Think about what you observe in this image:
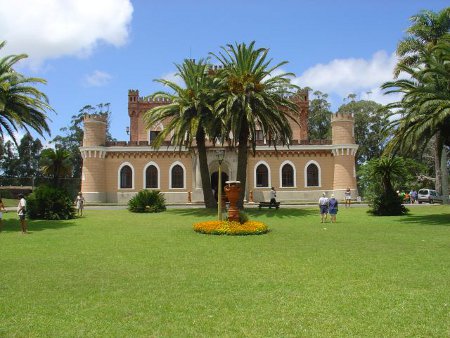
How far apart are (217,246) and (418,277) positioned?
6.36m

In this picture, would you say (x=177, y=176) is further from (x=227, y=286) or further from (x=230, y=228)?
(x=227, y=286)

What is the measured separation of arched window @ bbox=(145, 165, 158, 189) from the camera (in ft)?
139

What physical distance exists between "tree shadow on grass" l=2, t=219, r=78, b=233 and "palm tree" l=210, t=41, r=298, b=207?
31.2 ft

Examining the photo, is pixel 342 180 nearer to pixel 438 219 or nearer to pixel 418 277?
pixel 438 219

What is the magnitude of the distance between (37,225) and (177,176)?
2195 cm

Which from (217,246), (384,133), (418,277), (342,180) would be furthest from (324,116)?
(418,277)

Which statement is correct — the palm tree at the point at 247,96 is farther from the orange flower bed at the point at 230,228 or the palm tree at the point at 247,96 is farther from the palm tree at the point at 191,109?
the orange flower bed at the point at 230,228

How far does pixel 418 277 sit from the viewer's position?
8922 millimetres

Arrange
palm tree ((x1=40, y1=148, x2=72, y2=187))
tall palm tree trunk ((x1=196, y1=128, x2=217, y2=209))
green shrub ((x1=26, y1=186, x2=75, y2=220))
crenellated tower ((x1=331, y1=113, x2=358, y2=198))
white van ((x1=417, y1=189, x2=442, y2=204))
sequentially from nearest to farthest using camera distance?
green shrub ((x1=26, y1=186, x2=75, y2=220)), palm tree ((x1=40, y1=148, x2=72, y2=187)), tall palm tree trunk ((x1=196, y1=128, x2=217, y2=209)), crenellated tower ((x1=331, y1=113, x2=358, y2=198)), white van ((x1=417, y1=189, x2=442, y2=204))

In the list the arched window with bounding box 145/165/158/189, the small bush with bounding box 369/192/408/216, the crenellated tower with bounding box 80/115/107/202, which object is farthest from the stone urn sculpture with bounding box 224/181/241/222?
the crenellated tower with bounding box 80/115/107/202

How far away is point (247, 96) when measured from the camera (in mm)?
25891

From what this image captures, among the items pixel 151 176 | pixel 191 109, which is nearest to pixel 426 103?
pixel 191 109

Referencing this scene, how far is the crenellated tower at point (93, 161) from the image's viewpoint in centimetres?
4144

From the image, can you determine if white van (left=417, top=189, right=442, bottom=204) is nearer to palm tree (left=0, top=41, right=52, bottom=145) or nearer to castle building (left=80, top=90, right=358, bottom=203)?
castle building (left=80, top=90, right=358, bottom=203)
